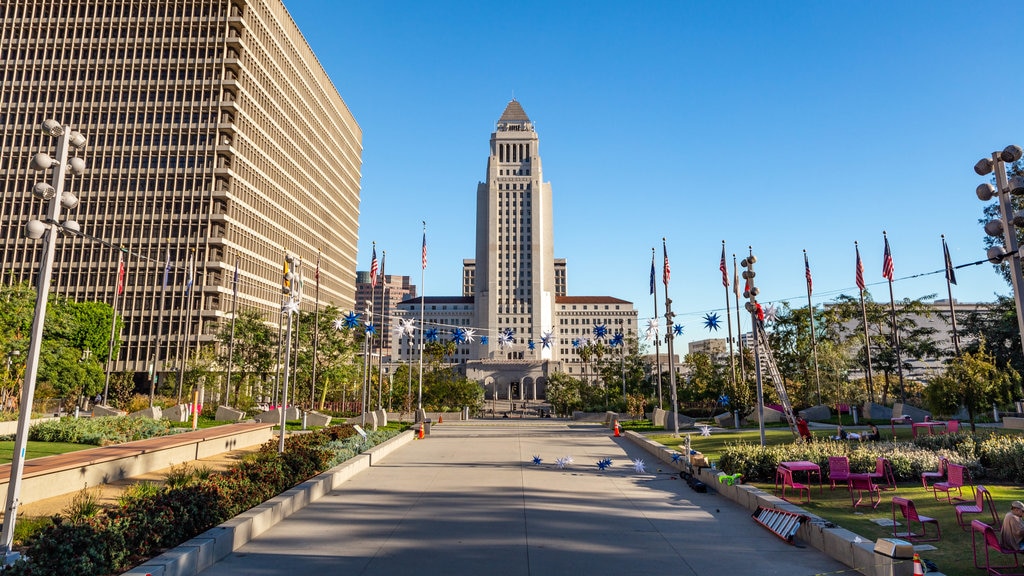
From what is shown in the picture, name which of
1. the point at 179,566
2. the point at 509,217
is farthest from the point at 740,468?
the point at 509,217

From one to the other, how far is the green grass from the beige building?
49.1 meters

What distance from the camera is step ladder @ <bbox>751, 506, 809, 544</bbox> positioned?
10.7 metres

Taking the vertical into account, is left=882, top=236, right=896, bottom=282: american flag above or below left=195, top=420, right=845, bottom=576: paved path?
above

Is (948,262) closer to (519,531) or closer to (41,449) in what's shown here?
(519,531)

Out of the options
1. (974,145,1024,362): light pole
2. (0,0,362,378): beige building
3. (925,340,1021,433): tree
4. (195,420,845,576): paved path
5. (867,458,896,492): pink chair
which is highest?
(0,0,362,378): beige building

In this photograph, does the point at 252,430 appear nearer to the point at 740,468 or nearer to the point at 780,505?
the point at 740,468

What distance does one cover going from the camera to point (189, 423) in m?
38.8

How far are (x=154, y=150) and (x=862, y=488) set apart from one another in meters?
87.7

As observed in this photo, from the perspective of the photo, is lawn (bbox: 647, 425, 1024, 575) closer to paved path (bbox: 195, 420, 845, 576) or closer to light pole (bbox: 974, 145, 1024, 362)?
paved path (bbox: 195, 420, 845, 576)

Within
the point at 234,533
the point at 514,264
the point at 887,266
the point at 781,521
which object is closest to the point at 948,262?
the point at 887,266

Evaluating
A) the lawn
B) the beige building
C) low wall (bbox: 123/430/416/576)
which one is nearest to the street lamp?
low wall (bbox: 123/430/416/576)

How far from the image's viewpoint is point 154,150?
7862cm

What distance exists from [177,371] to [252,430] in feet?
130

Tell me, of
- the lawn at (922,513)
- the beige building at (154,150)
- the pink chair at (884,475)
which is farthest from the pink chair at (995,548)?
the beige building at (154,150)
